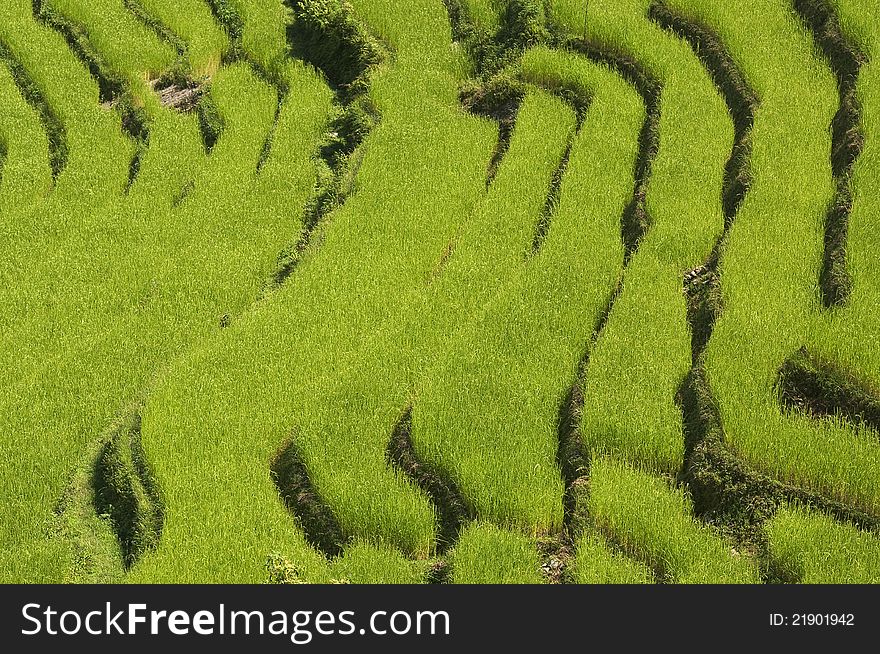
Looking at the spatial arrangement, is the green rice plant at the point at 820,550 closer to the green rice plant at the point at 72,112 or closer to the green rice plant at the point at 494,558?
the green rice plant at the point at 494,558

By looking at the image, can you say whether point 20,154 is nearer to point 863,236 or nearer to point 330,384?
point 330,384

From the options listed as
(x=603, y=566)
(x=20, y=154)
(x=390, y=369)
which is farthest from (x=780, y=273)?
(x=20, y=154)

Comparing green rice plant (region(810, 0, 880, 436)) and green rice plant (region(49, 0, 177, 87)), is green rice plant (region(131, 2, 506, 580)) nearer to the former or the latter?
green rice plant (region(810, 0, 880, 436))

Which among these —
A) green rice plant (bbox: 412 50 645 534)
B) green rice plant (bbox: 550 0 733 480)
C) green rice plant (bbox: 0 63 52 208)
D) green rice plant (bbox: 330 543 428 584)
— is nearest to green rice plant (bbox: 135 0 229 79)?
green rice plant (bbox: 0 63 52 208)

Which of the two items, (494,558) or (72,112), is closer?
(494,558)

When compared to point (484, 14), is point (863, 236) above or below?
below

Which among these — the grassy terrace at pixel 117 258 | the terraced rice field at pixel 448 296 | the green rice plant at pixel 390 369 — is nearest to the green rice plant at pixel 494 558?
the terraced rice field at pixel 448 296
